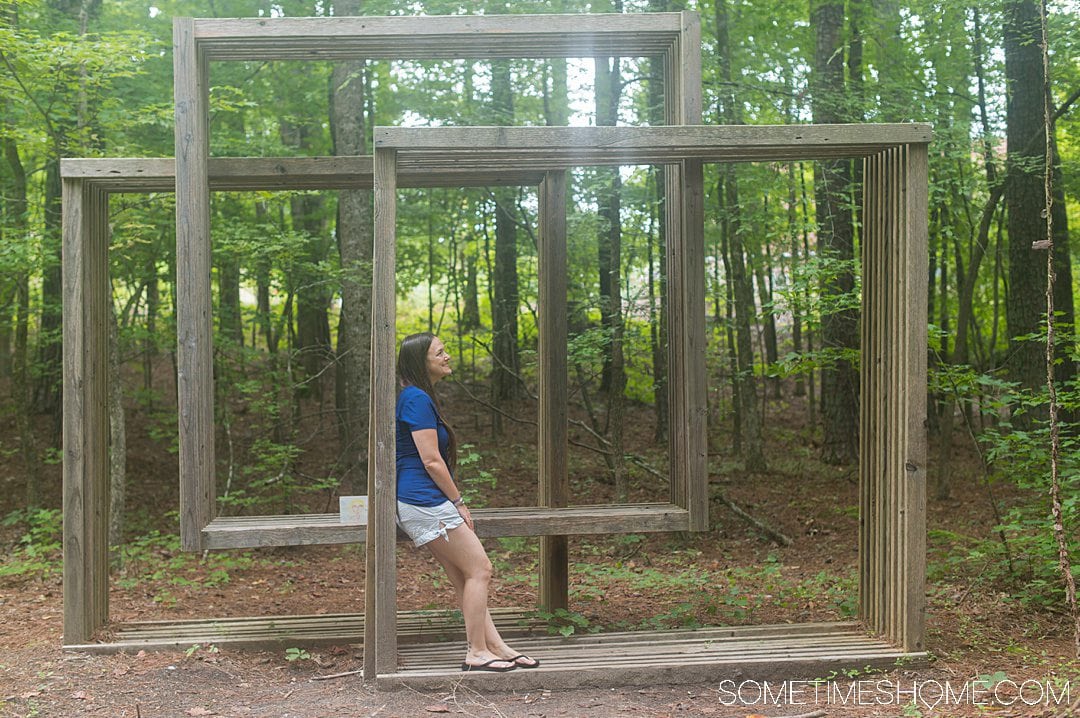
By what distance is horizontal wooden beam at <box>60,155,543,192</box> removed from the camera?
528 centimetres

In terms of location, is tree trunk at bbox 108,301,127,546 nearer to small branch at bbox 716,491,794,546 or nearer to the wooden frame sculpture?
the wooden frame sculpture

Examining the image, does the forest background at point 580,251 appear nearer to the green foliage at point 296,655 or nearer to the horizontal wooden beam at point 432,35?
the green foliage at point 296,655

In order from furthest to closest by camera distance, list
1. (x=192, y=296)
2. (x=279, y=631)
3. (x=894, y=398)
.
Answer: (x=279, y=631)
(x=192, y=296)
(x=894, y=398)

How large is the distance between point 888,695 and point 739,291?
7.16m

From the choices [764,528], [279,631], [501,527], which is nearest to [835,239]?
[764,528]

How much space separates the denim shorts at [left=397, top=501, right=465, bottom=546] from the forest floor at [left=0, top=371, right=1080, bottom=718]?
2.47 feet

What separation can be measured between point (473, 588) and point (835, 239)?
684cm

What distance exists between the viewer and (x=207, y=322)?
200 inches

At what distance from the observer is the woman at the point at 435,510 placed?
455 centimetres

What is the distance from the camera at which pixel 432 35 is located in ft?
16.9

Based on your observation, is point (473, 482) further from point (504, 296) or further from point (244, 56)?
point (244, 56)

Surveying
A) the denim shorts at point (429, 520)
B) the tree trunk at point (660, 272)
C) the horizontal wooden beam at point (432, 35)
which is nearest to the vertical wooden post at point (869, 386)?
the horizontal wooden beam at point (432, 35)

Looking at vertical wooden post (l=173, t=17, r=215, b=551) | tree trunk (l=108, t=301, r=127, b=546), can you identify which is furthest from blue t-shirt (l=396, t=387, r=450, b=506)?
tree trunk (l=108, t=301, r=127, b=546)

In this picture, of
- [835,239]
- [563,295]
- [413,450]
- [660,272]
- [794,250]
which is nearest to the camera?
[413,450]
